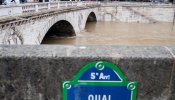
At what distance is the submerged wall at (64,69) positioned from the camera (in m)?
1.82

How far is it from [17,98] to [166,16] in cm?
3983

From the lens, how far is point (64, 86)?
1845mm

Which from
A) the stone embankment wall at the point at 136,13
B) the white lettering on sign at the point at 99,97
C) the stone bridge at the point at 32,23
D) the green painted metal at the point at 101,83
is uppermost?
the green painted metal at the point at 101,83

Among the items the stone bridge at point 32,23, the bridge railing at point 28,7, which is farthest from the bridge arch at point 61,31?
the bridge railing at point 28,7

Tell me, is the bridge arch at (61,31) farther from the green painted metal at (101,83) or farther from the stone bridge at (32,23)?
the green painted metal at (101,83)

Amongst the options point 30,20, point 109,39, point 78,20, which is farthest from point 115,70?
point 78,20

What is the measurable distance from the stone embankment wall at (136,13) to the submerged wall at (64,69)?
123ft

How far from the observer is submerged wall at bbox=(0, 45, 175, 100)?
1.82 metres

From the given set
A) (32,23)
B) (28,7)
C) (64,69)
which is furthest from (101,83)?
(32,23)

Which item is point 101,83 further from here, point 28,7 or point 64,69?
point 28,7

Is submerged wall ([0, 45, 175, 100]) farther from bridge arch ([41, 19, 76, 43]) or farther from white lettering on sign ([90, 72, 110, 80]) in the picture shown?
bridge arch ([41, 19, 76, 43])

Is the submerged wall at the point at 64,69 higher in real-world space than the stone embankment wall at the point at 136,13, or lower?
higher

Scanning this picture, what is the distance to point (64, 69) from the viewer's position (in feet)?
6.01

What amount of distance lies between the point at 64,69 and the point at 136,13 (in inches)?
1506
